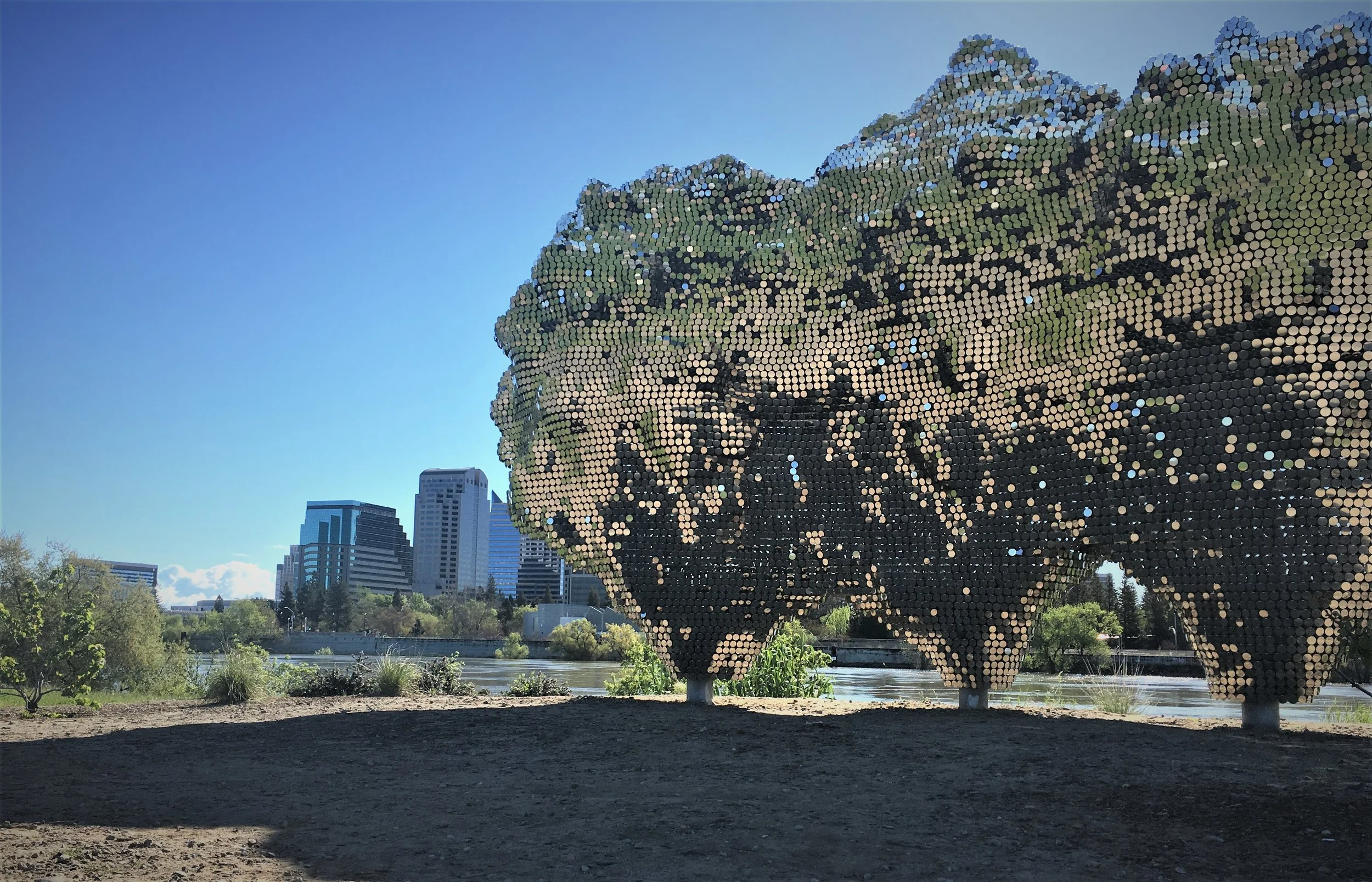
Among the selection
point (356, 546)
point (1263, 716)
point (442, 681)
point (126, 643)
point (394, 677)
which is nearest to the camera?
point (1263, 716)

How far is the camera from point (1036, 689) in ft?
78.5

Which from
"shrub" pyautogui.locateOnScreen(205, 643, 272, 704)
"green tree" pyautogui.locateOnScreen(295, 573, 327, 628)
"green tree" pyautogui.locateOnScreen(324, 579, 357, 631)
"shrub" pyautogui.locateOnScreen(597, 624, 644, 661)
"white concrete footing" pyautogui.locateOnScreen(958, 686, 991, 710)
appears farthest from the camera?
"green tree" pyautogui.locateOnScreen(295, 573, 327, 628)

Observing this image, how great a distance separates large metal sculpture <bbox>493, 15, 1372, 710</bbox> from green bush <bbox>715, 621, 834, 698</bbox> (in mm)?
4831

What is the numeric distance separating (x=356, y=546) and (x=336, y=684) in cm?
17889

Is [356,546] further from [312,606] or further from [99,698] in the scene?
[99,698]

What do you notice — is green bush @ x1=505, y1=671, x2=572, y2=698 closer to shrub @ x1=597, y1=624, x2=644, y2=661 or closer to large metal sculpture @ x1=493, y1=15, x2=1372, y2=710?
large metal sculpture @ x1=493, y1=15, x2=1372, y2=710

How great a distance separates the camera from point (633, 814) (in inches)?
318

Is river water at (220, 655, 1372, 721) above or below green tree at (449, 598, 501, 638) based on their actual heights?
above

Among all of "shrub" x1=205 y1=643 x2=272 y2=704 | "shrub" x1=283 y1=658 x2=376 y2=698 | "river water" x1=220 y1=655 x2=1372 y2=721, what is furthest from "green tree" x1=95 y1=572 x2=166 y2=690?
"shrub" x1=283 y1=658 x2=376 y2=698

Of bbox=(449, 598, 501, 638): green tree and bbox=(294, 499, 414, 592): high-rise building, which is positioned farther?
bbox=(294, 499, 414, 592): high-rise building

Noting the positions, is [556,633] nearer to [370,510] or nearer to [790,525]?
[790,525]

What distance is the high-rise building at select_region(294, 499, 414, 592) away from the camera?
184000mm

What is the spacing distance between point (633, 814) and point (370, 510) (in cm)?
19468

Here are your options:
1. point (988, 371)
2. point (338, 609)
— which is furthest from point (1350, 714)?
point (338, 609)
